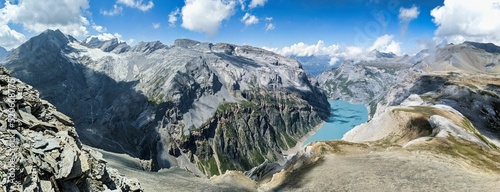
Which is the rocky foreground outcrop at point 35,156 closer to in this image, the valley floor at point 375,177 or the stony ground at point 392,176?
the valley floor at point 375,177

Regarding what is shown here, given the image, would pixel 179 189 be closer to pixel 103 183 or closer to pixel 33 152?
pixel 103 183

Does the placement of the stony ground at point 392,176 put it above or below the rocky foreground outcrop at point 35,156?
below

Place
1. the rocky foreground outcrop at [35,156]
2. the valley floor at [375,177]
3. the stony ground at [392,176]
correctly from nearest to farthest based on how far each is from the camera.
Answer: the rocky foreground outcrop at [35,156] → the stony ground at [392,176] → the valley floor at [375,177]

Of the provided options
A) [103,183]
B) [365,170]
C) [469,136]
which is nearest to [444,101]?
[469,136]

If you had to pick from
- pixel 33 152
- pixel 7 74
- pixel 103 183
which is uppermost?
pixel 7 74

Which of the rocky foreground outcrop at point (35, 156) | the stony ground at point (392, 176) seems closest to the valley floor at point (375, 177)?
the stony ground at point (392, 176)

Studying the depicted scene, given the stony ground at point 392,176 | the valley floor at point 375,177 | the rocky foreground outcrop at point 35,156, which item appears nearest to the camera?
the rocky foreground outcrop at point 35,156

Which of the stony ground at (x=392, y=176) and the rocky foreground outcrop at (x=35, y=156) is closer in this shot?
the rocky foreground outcrop at (x=35, y=156)

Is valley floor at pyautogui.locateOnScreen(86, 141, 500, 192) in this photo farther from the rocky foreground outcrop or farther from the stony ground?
the rocky foreground outcrop

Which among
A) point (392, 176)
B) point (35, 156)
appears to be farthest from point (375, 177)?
point (35, 156)
